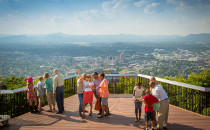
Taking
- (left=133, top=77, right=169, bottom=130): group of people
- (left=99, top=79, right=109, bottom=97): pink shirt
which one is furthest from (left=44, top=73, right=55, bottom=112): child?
(left=133, top=77, right=169, bottom=130): group of people

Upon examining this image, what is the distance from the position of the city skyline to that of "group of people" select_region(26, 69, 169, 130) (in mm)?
50266

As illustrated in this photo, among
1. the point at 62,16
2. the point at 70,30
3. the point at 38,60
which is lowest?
the point at 38,60

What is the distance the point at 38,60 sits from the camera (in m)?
41.1

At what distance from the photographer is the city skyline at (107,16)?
55125mm

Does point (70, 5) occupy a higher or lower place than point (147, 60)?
higher

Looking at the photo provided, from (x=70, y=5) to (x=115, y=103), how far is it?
73.5 metres

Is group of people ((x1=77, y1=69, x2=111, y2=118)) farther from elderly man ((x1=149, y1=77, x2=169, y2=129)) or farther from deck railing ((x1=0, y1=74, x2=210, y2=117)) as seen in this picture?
deck railing ((x1=0, y1=74, x2=210, y2=117))

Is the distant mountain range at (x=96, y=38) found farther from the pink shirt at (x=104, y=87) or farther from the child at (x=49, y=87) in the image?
the child at (x=49, y=87)

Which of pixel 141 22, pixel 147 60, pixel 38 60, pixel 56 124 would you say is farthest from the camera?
pixel 141 22

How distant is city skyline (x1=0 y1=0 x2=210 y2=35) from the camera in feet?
181

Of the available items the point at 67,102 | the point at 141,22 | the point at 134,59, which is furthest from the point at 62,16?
the point at 67,102

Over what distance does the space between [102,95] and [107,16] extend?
73.3 m

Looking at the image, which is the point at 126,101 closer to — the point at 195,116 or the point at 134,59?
the point at 195,116

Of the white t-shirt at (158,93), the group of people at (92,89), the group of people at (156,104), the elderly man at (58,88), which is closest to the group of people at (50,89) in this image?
the elderly man at (58,88)
